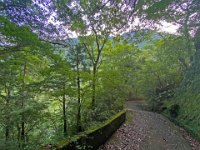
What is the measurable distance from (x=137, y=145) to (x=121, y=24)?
540 centimetres

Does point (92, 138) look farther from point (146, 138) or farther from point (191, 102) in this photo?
point (191, 102)

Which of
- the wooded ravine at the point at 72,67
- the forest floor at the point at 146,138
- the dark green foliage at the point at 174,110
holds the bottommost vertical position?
the forest floor at the point at 146,138

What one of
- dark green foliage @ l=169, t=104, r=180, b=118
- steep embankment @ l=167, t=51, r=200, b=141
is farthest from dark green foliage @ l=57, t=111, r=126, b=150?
dark green foliage @ l=169, t=104, r=180, b=118

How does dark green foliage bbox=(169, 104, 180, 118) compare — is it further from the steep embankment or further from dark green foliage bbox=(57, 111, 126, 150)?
dark green foliage bbox=(57, 111, 126, 150)

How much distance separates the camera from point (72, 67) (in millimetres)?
7789

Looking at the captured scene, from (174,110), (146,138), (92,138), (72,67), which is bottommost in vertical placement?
(146,138)

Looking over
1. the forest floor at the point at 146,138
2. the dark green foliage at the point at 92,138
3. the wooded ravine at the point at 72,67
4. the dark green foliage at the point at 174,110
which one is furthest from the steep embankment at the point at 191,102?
the dark green foliage at the point at 92,138

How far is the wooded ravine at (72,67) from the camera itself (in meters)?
5.58

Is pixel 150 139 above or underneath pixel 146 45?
underneath

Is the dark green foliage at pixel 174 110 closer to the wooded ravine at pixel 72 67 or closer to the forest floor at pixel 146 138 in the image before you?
the wooded ravine at pixel 72 67

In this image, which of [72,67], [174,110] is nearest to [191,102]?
[174,110]

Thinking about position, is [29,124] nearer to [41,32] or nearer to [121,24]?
[41,32]

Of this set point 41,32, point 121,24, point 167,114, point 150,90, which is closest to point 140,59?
point 150,90

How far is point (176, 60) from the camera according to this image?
14.3 m
